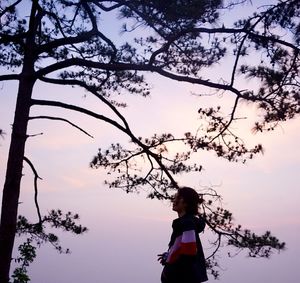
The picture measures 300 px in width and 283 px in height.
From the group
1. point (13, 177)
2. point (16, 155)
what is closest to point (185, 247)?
point (13, 177)

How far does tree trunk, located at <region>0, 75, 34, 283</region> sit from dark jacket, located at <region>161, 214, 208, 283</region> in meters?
3.01

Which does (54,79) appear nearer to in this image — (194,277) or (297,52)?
(297,52)

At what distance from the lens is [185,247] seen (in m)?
3.49

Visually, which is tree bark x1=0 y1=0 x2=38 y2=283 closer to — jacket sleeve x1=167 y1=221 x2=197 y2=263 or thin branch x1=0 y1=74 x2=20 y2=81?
thin branch x1=0 y1=74 x2=20 y2=81

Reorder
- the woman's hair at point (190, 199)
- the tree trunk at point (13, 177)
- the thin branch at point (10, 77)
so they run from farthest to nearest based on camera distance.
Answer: the thin branch at point (10, 77) → the tree trunk at point (13, 177) → the woman's hair at point (190, 199)

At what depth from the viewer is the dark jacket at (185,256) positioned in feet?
11.5

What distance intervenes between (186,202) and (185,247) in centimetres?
36

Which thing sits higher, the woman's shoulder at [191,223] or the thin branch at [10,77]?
A: the thin branch at [10,77]

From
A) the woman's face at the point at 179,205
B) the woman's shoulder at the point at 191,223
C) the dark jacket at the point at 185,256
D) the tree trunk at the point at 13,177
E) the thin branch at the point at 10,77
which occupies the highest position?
the thin branch at the point at 10,77

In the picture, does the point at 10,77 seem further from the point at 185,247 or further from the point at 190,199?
the point at 185,247

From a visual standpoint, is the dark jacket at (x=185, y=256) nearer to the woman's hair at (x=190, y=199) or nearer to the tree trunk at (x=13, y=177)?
the woman's hair at (x=190, y=199)

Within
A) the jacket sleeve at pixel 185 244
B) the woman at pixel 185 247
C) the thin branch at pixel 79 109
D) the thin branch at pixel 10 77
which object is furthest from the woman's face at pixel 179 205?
the thin branch at pixel 10 77

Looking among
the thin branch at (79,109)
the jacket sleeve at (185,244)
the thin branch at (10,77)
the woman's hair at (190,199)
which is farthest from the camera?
the thin branch at (10,77)

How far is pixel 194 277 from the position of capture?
3512 mm
